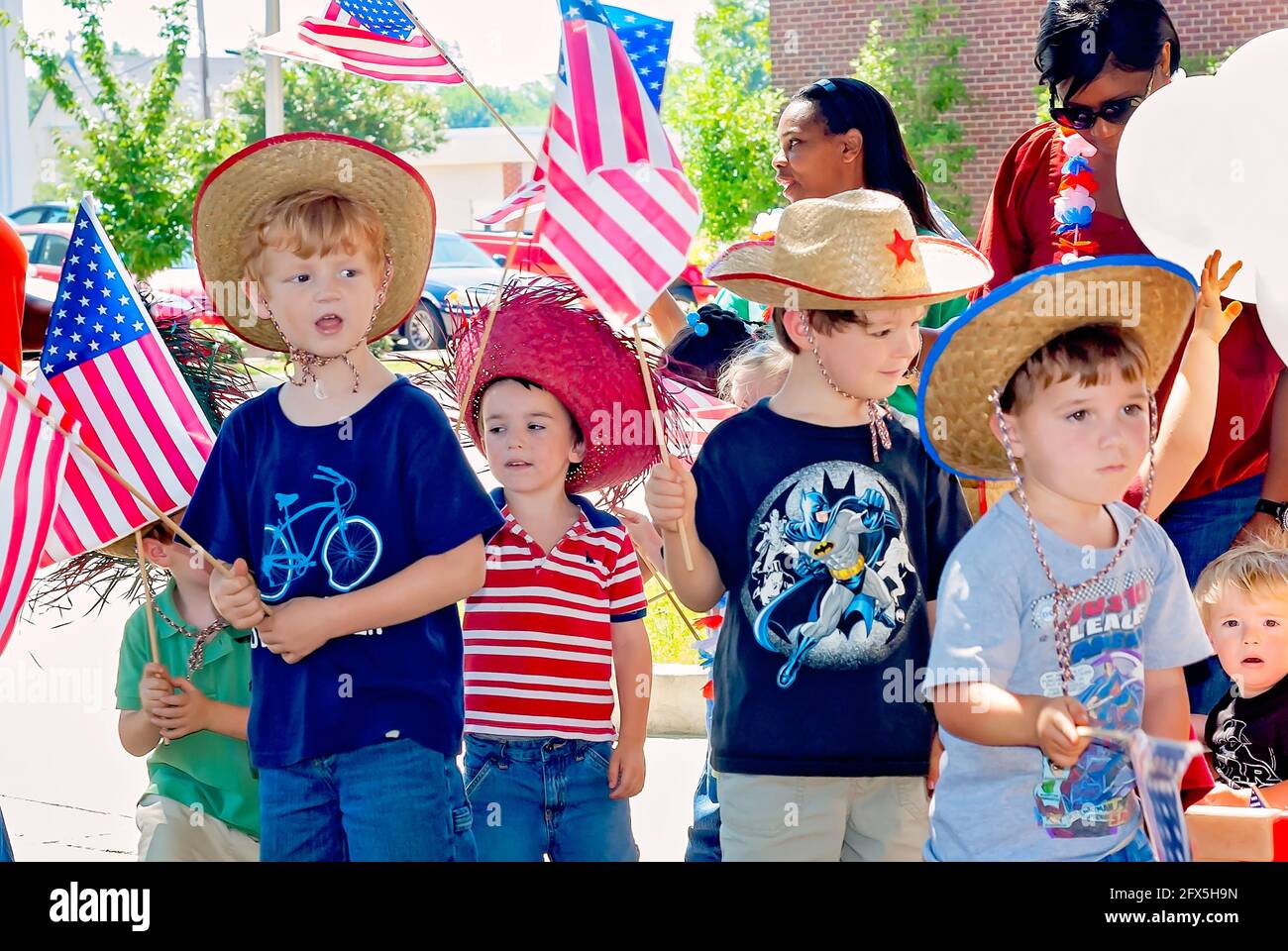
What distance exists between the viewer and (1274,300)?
3.35 meters

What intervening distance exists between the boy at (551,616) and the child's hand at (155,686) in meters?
0.61

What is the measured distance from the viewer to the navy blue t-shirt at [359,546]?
295 cm

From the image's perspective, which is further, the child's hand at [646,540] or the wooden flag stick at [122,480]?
the child's hand at [646,540]

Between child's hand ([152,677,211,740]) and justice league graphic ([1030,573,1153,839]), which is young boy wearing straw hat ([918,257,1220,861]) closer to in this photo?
justice league graphic ([1030,573,1153,839])

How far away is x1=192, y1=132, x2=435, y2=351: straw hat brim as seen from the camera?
3.13m

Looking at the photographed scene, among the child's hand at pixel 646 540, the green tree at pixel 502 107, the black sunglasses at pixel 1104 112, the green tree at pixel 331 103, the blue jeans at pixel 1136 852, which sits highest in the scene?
the green tree at pixel 502 107

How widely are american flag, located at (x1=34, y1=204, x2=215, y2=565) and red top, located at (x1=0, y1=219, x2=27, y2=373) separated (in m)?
0.07

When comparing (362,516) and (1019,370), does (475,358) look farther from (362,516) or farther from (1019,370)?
(1019,370)

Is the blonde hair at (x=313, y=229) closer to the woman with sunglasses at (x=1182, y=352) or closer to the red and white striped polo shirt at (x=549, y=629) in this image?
the red and white striped polo shirt at (x=549, y=629)

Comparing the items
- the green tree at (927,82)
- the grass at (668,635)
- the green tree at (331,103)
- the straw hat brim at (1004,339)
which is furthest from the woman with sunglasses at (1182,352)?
the green tree at (331,103)

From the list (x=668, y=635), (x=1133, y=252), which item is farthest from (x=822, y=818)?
(x=668, y=635)

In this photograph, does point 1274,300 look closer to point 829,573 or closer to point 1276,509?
point 1276,509

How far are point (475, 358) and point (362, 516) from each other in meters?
0.51

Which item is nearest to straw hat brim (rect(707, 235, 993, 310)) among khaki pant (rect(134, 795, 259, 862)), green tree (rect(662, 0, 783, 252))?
khaki pant (rect(134, 795, 259, 862))
